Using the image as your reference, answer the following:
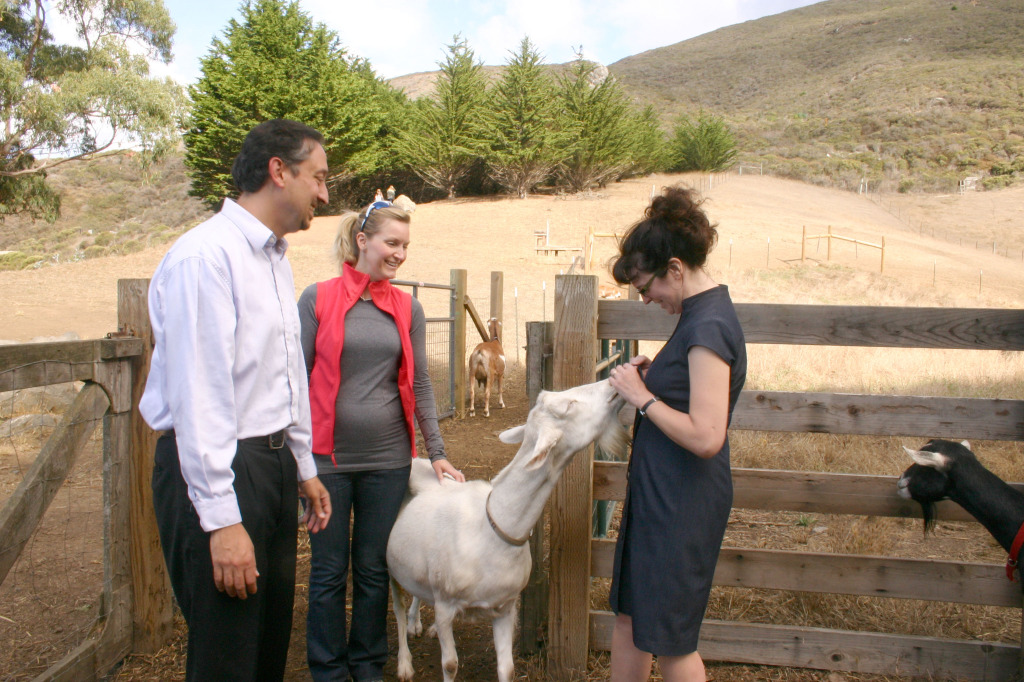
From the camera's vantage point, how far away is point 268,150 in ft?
6.09

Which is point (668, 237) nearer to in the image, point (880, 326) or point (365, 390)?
point (880, 326)

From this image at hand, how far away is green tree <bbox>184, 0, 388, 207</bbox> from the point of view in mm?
33562

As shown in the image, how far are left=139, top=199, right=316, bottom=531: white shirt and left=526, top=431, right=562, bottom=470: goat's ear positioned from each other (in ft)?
2.60

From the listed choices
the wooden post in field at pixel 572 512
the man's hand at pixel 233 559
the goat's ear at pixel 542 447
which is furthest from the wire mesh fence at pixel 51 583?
the wooden post in field at pixel 572 512

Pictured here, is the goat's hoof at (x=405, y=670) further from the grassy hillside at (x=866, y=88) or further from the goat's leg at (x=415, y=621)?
the grassy hillside at (x=866, y=88)

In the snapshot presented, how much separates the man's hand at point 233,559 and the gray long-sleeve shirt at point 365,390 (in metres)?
0.98

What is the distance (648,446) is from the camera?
201 centimetres

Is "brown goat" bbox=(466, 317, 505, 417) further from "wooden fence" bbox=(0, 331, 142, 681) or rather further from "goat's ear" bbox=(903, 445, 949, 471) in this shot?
"goat's ear" bbox=(903, 445, 949, 471)

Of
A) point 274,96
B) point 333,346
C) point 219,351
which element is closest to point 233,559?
point 219,351

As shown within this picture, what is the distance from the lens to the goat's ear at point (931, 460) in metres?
2.89

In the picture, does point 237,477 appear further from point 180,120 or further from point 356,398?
point 180,120

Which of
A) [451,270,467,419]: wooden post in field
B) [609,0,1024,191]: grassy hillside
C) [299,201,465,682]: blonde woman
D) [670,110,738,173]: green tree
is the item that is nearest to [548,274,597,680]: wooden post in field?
[299,201,465,682]: blonde woman

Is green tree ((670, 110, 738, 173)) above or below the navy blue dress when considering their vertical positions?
above

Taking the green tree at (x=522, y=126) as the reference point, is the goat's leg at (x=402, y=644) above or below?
below
